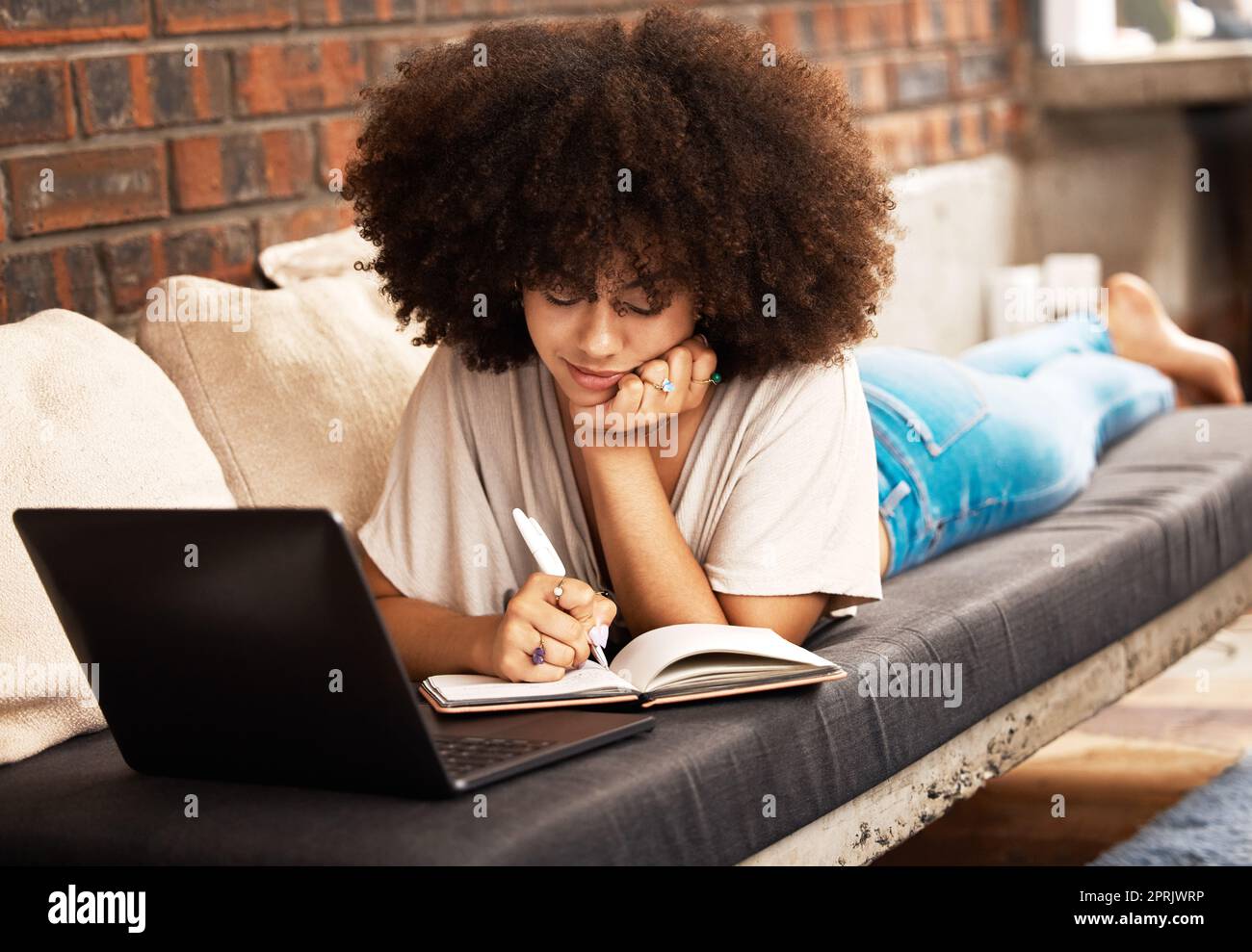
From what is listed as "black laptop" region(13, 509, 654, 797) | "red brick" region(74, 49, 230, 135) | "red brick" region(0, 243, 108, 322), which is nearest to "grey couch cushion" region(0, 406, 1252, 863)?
"black laptop" region(13, 509, 654, 797)

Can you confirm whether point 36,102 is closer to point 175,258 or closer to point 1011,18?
point 175,258

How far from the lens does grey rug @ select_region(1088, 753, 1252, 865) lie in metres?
2.10

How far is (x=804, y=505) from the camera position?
151 cm

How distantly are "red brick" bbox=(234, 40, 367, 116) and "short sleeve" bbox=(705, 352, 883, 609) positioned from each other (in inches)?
38.2

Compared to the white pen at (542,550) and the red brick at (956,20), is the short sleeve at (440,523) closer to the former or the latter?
the white pen at (542,550)

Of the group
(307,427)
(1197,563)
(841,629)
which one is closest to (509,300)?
(307,427)

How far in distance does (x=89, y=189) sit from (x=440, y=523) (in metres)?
0.67

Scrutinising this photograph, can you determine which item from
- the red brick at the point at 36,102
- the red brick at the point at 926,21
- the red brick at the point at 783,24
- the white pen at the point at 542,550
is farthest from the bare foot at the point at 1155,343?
the red brick at the point at 36,102

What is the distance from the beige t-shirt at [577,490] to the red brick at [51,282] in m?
0.50

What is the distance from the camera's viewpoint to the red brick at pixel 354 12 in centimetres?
226

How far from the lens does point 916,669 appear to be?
1.61 m

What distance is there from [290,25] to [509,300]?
0.85 metres
